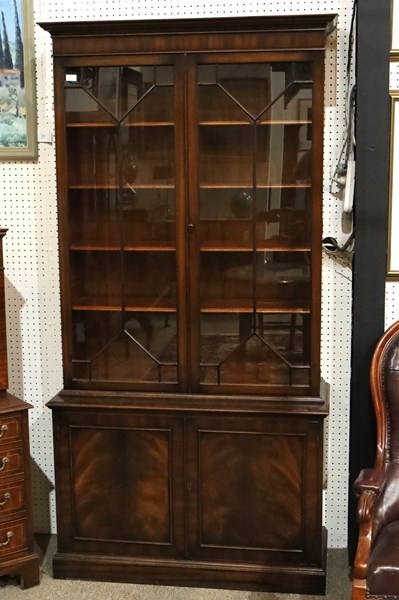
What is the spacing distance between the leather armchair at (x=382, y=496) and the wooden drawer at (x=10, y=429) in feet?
4.50

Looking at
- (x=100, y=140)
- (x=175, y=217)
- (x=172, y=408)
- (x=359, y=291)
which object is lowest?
(x=172, y=408)

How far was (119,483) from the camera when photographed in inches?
136

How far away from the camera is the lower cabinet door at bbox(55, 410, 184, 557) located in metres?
3.39

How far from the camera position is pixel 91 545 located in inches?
138

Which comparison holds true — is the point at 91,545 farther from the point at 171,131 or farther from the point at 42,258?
the point at 171,131

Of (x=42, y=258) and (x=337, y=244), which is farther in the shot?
(x=42, y=258)

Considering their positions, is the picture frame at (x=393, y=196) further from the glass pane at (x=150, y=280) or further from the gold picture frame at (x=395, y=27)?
the glass pane at (x=150, y=280)

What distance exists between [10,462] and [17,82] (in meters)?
1.64

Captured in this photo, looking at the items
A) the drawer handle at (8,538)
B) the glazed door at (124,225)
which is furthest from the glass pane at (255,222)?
the drawer handle at (8,538)

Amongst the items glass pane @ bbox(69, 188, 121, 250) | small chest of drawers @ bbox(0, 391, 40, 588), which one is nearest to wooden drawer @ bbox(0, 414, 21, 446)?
small chest of drawers @ bbox(0, 391, 40, 588)

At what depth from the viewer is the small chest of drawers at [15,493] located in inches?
130

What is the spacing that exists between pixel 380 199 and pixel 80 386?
145 centimetres

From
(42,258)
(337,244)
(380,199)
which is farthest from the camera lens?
(42,258)

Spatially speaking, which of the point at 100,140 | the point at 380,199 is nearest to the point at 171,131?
the point at 100,140
